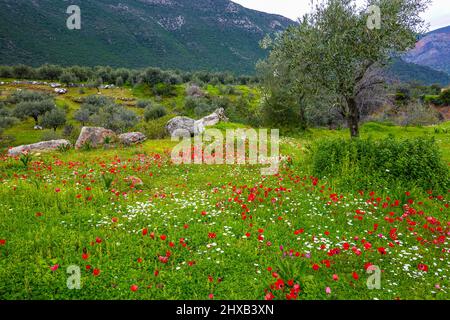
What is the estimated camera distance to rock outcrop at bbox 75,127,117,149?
2239 cm

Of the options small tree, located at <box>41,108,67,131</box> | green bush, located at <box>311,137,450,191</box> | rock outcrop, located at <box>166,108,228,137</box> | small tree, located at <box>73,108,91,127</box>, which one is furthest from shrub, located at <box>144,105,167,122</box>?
green bush, located at <box>311,137,450,191</box>

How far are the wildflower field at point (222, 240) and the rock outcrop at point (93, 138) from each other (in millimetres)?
10049

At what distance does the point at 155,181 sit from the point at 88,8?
232m

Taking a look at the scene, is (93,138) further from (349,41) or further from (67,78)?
(67,78)

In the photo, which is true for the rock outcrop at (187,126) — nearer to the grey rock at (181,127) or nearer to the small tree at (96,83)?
the grey rock at (181,127)

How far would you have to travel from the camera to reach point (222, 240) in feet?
24.8

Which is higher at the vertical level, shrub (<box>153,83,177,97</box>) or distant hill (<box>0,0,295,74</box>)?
distant hill (<box>0,0,295,74</box>)

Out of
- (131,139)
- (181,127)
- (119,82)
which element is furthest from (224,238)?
(119,82)

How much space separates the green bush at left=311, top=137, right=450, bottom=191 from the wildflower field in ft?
1.74

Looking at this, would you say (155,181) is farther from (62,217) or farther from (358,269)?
(358,269)

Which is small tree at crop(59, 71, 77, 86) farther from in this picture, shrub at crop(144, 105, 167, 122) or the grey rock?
the grey rock

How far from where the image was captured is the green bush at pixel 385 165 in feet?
37.7

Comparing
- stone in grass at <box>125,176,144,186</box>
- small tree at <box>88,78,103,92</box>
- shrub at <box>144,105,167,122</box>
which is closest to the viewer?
stone in grass at <box>125,176,144,186</box>

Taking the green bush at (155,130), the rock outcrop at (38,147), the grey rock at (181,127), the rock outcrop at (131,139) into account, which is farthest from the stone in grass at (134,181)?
the green bush at (155,130)
